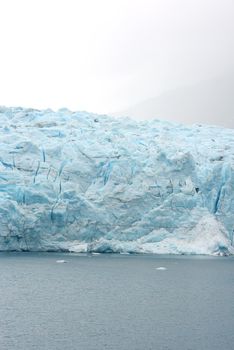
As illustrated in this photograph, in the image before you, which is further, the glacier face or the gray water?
the glacier face

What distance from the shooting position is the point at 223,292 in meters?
21.7

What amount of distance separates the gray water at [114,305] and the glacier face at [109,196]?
2.66 meters

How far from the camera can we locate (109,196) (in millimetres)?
33875

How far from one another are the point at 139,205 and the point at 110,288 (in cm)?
1224

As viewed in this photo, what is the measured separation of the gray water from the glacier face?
2659mm

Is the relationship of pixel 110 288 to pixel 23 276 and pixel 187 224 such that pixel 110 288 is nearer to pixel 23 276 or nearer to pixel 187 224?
pixel 23 276

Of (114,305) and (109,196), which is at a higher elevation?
(109,196)

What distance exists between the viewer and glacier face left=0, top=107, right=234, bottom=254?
32.8m

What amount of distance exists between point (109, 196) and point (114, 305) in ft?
51.2

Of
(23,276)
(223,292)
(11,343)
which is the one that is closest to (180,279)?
(223,292)

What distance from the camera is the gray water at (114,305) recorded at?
13898 millimetres

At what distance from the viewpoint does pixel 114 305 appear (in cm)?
1858

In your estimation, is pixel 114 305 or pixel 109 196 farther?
pixel 109 196

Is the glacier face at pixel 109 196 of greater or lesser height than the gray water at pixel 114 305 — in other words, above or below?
above
